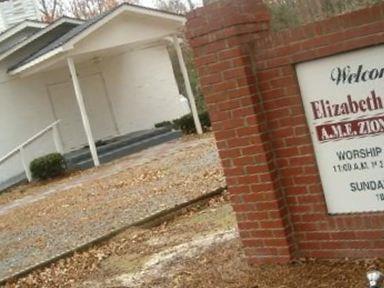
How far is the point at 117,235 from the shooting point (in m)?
9.07

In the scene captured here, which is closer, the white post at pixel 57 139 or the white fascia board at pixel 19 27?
the white post at pixel 57 139

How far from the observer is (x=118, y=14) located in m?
19.4

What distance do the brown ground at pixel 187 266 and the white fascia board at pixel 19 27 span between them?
14.3 m

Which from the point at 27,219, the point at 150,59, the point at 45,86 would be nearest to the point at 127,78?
the point at 150,59

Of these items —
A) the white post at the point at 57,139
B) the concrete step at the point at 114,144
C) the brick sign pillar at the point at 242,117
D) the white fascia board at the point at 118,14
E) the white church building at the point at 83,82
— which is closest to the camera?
the brick sign pillar at the point at 242,117

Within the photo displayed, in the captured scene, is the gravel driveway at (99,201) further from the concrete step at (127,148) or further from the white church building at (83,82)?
the white church building at (83,82)

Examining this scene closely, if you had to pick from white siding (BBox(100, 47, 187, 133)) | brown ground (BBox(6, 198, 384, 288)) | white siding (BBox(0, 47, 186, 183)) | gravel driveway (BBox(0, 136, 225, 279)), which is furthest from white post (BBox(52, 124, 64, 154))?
brown ground (BBox(6, 198, 384, 288))

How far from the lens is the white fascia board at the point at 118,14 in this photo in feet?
61.1

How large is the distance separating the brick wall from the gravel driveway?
400 centimetres

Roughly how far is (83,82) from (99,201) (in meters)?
10.4

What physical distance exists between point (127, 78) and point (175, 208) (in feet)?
48.1

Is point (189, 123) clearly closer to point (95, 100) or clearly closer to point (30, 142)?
point (95, 100)

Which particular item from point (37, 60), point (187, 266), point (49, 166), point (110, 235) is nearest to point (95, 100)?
point (37, 60)

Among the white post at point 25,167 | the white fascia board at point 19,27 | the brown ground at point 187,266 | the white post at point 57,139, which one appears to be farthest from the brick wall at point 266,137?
the white fascia board at point 19,27
